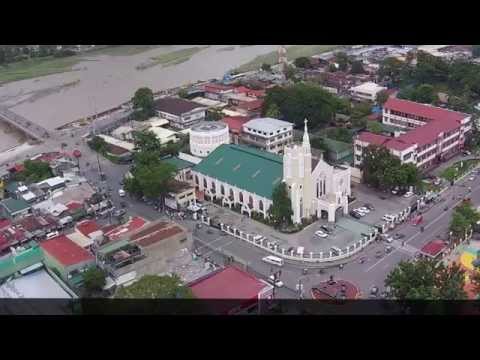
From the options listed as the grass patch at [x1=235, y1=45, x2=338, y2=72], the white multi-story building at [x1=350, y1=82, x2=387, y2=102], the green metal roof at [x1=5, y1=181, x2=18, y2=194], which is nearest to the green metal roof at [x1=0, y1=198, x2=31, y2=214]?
the green metal roof at [x1=5, y1=181, x2=18, y2=194]

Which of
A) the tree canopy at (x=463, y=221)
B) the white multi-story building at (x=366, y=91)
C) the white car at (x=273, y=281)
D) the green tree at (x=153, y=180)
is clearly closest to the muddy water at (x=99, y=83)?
the white multi-story building at (x=366, y=91)

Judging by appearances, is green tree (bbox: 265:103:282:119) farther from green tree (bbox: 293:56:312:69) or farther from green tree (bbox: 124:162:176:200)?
green tree (bbox: 293:56:312:69)

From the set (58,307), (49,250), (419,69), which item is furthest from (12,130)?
(419,69)

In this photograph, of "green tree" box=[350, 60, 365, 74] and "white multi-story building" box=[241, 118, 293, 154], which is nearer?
"white multi-story building" box=[241, 118, 293, 154]

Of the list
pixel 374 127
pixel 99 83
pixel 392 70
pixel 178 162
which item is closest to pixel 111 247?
pixel 178 162

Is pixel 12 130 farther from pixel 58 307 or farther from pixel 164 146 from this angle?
pixel 58 307

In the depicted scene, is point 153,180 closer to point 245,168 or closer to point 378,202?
point 245,168
